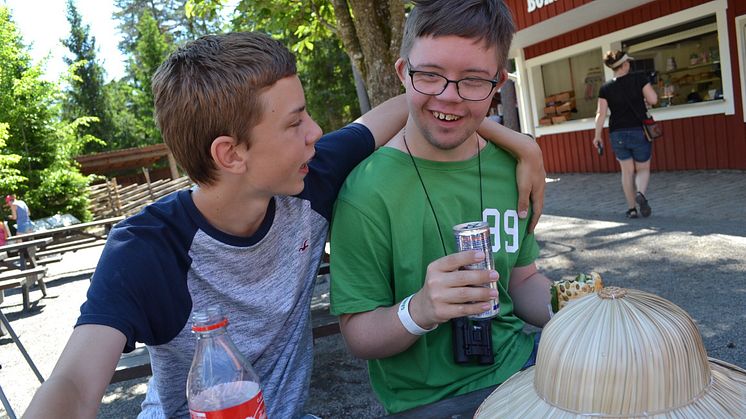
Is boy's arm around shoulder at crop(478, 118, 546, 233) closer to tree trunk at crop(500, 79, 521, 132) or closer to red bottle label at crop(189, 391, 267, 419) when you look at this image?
red bottle label at crop(189, 391, 267, 419)

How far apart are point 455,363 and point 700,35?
10723 mm

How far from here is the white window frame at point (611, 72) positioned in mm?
9922

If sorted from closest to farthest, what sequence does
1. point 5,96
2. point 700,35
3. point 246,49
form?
point 246,49, point 700,35, point 5,96

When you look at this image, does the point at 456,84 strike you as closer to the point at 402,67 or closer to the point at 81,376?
the point at 402,67

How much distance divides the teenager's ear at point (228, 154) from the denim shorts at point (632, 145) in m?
7.20

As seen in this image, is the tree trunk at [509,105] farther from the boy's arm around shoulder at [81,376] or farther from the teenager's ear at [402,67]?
the boy's arm around shoulder at [81,376]

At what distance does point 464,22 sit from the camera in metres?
1.88

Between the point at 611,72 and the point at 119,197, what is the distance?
20120 mm

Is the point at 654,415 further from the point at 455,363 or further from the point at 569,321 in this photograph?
the point at 455,363

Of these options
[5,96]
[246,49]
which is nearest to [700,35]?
[246,49]

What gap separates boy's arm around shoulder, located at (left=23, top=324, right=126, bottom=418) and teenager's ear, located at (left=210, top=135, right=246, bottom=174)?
53cm

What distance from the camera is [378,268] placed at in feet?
6.18

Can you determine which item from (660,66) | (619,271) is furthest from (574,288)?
(660,66)

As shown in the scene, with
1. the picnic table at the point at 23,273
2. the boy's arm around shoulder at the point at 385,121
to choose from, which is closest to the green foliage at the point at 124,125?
the picnic table at the point at 23,273
